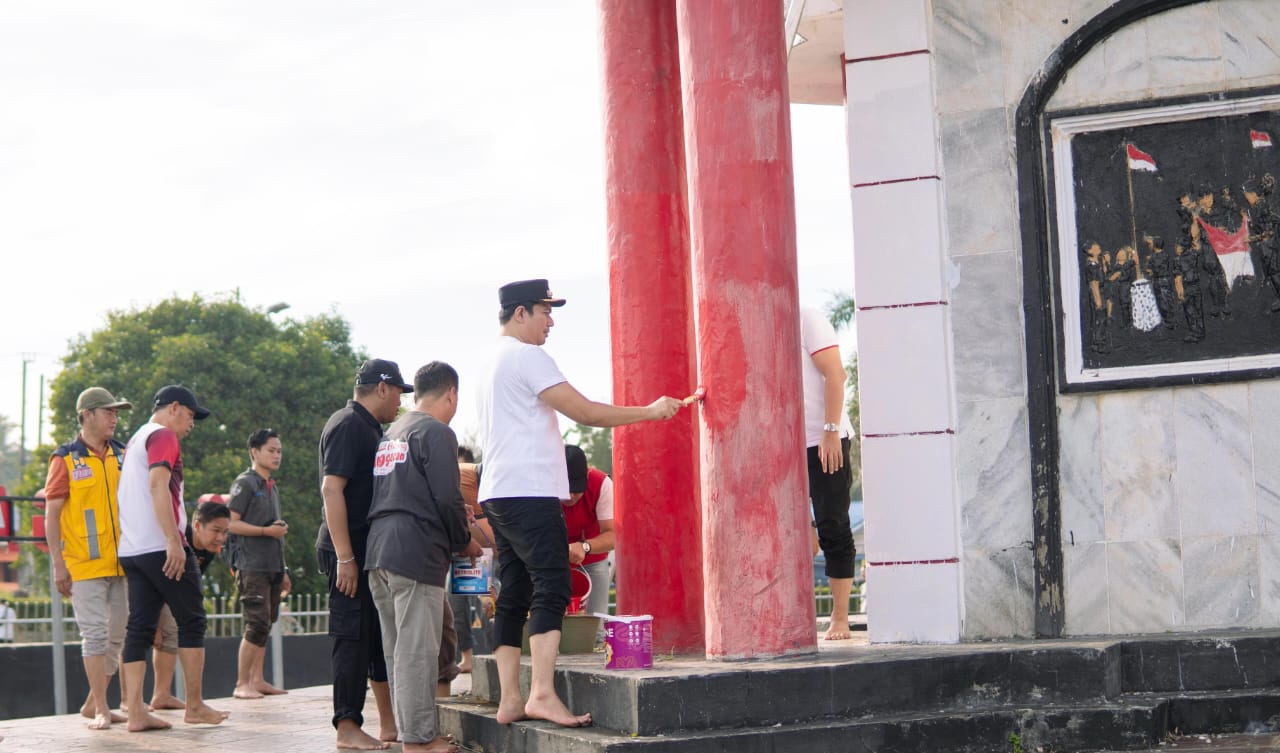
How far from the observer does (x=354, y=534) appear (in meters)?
Result: 7.20

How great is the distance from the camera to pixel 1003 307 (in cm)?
731

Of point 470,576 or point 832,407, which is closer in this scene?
point 470,576

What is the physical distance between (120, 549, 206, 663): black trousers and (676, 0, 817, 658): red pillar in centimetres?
350

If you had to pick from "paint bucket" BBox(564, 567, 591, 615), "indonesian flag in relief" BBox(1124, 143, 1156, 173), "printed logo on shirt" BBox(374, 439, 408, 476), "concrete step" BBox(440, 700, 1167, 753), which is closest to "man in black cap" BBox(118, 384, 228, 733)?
"printed logo on shirt" BBox(374, 439, 408, 476)

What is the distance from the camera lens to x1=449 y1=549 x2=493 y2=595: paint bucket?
7902mm

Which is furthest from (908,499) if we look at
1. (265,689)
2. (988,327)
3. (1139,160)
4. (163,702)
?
(265,689)

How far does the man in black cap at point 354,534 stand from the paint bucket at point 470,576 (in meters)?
0.66

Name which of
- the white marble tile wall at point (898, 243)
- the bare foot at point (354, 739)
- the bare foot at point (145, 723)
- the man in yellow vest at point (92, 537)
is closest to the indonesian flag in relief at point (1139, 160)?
the white marble tile wall at point (898, 243)

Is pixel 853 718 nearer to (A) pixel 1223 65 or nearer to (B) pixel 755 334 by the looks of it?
(B) pixel 755 334

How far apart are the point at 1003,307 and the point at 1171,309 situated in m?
0.82

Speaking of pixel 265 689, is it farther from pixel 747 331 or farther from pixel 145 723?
pixel 747 331

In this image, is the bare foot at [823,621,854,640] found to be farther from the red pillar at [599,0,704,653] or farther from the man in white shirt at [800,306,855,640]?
the red pillar at [599,0,704,653]

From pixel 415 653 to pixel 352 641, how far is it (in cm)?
76

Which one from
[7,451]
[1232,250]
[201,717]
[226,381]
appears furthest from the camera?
[7,451]
